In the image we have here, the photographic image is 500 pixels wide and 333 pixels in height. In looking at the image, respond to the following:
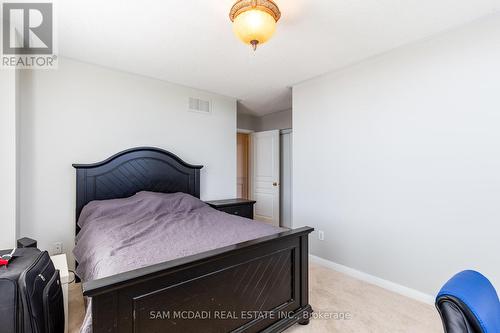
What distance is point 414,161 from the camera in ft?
7.27

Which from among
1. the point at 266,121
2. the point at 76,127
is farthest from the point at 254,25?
the point at 266,121

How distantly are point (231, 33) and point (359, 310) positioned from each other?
263 cm

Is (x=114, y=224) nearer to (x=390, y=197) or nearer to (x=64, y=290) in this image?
(x=64, y=290)

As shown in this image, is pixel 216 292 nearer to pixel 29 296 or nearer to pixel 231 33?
pixel 29 296

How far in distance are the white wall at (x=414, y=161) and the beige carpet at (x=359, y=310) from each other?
0.24 m

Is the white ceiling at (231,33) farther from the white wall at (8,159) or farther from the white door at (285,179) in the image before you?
the white door at (285,179)

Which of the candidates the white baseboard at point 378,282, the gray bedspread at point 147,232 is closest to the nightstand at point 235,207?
the gray bedspread at point 147,232

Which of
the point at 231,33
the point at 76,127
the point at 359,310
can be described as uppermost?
the point at 231,33

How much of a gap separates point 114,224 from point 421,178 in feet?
9.11

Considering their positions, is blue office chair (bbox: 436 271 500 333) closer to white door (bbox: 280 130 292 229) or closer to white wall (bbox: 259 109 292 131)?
white door (bbox: 280 130 292 229)

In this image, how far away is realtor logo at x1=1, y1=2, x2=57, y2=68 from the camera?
6.02 ft

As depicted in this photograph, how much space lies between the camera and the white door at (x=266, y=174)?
15.3 feet

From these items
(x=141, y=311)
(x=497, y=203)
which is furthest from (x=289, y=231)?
(x=497, y=203)

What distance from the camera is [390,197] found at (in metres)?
2.38
